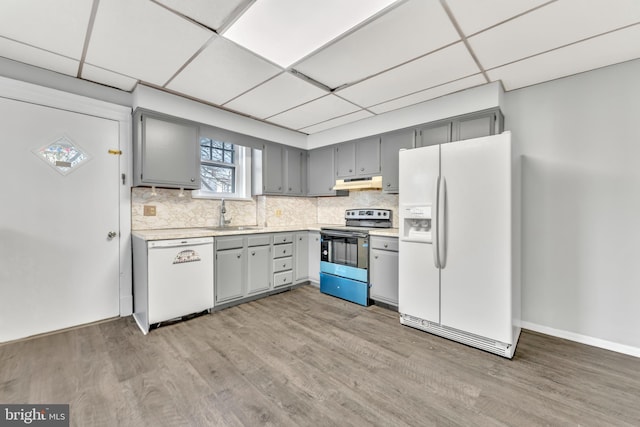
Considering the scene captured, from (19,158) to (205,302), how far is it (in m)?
2.21

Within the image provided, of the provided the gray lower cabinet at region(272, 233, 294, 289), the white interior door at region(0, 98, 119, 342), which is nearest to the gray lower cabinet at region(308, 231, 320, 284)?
the gray lower cabinet at region(272, 233, 294, 289)

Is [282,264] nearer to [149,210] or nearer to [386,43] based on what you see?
[149,210]

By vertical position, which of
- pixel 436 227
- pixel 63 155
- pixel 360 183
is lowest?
pixel 436 227

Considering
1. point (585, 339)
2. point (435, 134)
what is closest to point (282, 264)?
point (435, 134)

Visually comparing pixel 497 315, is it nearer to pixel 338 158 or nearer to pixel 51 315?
pixel 338 158

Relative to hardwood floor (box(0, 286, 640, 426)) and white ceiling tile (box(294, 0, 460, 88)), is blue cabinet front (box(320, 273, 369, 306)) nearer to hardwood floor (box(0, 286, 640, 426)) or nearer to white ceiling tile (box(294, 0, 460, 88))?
hardwood floor (box(0, 286, 640, 426))

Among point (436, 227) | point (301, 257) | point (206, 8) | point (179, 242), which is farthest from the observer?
point (301, 257)

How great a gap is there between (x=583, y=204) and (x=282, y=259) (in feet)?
11.3

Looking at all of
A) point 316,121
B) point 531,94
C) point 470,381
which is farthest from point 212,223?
point 531,94

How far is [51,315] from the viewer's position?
2.65m

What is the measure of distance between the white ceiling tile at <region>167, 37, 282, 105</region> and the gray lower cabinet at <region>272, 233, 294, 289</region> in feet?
6.37

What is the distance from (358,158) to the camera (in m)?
4.07

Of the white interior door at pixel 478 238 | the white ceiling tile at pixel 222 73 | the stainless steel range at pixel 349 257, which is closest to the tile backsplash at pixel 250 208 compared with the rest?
the stainless steel range at pixel 349 257

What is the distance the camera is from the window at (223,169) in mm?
A: 3820
